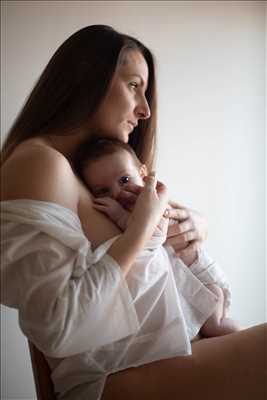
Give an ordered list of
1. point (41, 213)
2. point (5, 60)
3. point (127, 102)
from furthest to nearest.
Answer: point (5, 60)
point (127, 102)
point (41, 213)

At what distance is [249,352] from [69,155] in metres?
0.61

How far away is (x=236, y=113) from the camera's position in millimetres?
2006

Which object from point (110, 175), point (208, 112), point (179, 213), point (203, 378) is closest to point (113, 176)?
point (110, 175)

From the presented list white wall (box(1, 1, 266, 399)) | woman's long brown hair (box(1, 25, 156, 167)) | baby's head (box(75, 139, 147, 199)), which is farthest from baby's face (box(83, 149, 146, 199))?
white wall (box(1, 1, 266, 399))

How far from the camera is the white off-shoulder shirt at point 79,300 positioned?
2.36 ft

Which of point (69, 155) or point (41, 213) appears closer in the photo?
point (41, 213)

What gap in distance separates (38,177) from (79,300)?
241 mm

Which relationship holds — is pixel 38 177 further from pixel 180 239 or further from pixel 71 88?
pixel 180 239

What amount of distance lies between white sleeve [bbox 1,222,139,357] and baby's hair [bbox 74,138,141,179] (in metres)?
0.33

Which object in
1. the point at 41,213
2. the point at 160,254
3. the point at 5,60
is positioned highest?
the point at 5,60

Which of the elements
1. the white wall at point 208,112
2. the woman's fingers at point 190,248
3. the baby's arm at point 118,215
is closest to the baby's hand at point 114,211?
the baby's arm at point 118,215

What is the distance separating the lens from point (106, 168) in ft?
3.34

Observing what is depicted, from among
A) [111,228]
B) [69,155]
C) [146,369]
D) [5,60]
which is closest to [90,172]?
[69,155]

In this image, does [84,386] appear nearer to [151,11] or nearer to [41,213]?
[41,213]
